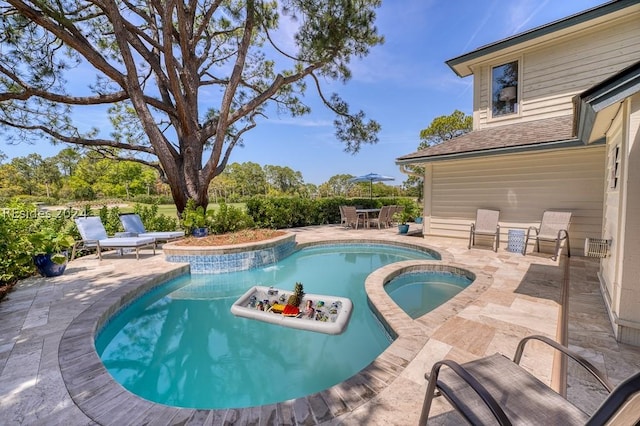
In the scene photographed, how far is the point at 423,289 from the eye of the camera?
5301mm

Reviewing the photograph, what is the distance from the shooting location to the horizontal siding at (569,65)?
21.9ft

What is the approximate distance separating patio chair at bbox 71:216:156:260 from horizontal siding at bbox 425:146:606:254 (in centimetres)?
870

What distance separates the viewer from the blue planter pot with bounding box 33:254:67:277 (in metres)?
5.29

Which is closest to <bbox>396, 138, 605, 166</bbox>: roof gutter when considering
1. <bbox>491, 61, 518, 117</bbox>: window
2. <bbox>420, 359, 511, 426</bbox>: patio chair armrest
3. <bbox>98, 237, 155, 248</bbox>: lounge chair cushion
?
<bbox>491, 61, 518, 117</bbox>: window

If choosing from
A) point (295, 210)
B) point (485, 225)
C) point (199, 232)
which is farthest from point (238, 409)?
point (295, 210)

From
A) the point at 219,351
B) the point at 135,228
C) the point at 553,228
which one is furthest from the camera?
the point at 135,228

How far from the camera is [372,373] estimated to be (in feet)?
7.62

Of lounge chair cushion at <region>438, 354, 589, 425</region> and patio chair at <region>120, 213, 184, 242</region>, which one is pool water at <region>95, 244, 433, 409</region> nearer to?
lounge chair cushion at <region>438, 354, 589, 425</region>

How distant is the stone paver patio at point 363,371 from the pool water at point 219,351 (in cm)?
40

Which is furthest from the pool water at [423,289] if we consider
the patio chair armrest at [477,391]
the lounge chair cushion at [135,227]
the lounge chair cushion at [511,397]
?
the lounge chair cushion at [135,227]

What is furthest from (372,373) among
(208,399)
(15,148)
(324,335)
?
(15,148)

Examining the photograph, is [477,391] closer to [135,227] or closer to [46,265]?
[46,265]

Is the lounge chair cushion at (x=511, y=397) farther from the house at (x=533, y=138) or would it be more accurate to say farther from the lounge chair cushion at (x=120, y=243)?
the lounge chair cushion at (x=120, y=243)

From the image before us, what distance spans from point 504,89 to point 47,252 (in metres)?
12.5
